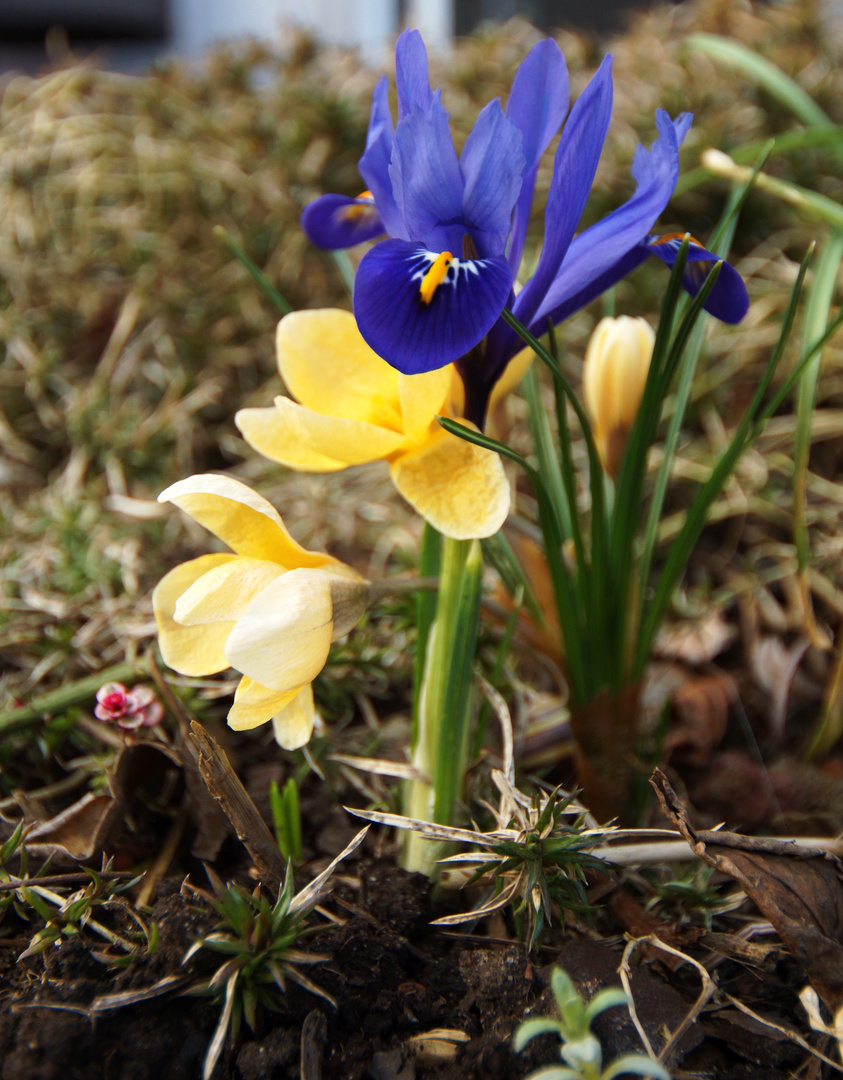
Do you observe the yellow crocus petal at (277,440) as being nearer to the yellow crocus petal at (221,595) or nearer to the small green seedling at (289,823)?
the yellow crocus petal at (221,595)

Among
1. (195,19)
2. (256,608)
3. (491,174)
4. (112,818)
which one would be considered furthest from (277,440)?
(195,19)

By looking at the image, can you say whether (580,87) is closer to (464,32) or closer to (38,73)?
(38,73)

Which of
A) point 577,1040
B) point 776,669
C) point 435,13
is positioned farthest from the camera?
point 435,13

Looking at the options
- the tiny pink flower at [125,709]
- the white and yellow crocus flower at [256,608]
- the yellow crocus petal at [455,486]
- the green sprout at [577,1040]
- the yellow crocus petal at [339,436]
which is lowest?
the tiny pink flower at [125,709]

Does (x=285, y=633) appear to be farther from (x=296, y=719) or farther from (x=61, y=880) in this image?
(x=61, y=880)

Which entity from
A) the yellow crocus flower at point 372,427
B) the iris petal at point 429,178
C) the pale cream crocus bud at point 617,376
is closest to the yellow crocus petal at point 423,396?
the yellow crocus flower at point 372,427

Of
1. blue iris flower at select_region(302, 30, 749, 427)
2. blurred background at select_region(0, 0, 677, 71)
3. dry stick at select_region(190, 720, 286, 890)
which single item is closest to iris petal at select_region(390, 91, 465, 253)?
blue iris flower at select_region(302, 30, 749, 427)
